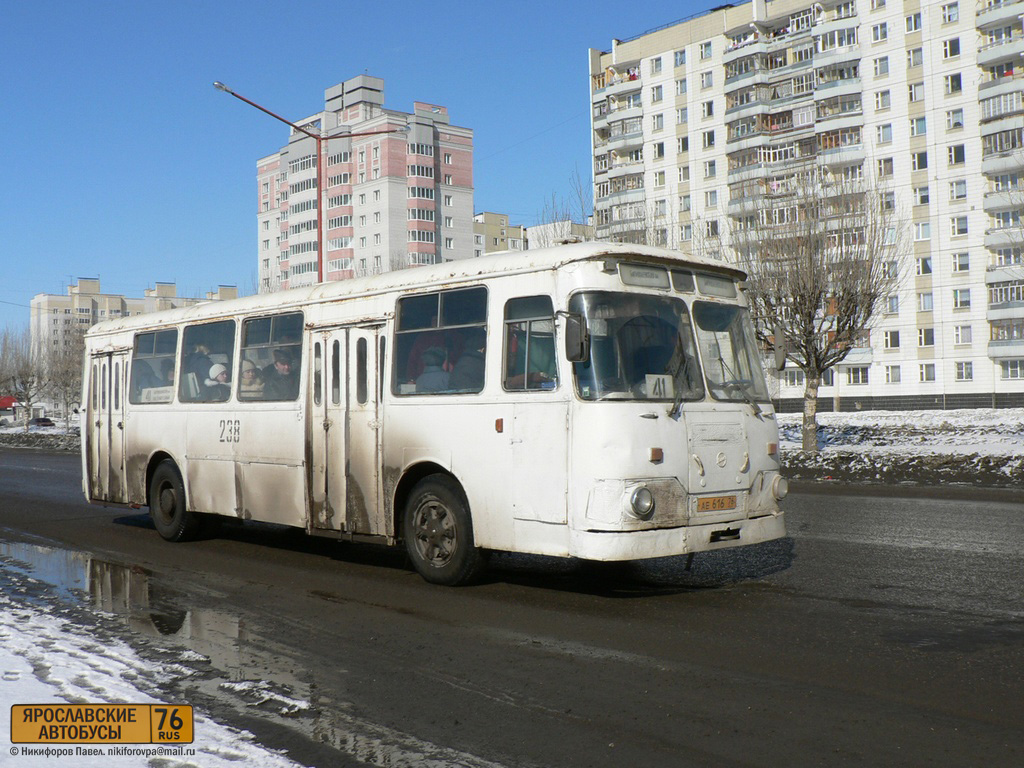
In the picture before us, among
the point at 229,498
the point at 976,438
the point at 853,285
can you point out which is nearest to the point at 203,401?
the point at 229,498

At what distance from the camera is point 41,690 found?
5688mm

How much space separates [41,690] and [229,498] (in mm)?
6068

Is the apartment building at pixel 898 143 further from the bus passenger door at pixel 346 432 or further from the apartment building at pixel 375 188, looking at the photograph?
the bus passenger door at pixel 346 432

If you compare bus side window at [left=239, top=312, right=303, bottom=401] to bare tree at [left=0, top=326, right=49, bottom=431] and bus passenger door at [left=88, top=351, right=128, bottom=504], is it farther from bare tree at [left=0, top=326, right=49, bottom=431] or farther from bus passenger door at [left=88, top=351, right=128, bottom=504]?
bare tree at [left=0, top=326, right=49, bottom=431]

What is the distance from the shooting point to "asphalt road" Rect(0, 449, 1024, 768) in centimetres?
484

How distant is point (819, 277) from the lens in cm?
2542

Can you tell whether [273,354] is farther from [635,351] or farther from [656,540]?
[656,540]

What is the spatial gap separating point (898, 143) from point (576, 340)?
221 ft

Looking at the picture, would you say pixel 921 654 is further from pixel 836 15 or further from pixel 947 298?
pixel 836 15

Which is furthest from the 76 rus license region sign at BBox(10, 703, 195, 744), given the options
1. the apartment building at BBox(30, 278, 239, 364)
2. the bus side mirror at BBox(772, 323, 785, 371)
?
the apartment building at BBox(30, 278, 239, 364)

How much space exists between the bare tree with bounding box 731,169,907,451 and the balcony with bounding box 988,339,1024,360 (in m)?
39.3

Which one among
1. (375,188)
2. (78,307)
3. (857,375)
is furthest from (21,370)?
(78,307)

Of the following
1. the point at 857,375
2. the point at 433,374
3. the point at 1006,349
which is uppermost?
the point at 1006,349

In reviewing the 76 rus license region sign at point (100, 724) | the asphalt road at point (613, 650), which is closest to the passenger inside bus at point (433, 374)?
the asphalt road at point (613, 650)
